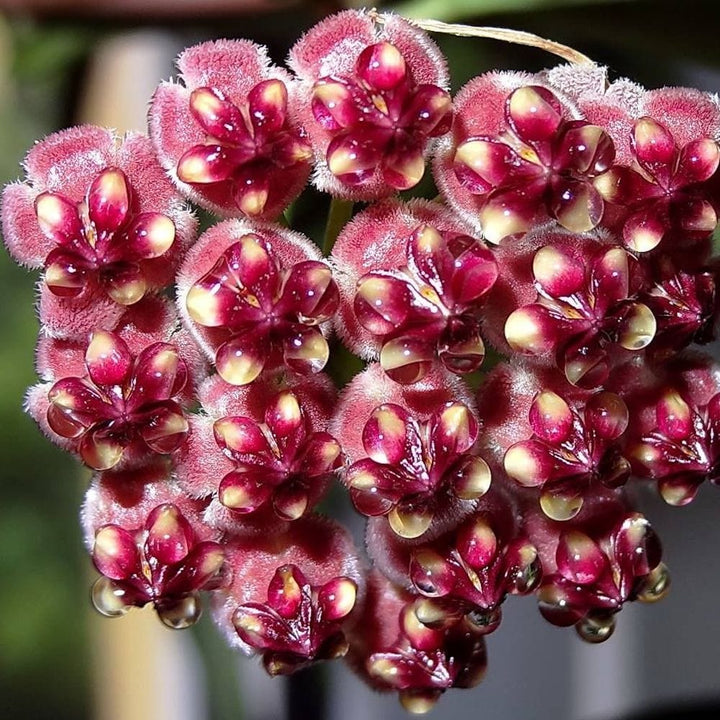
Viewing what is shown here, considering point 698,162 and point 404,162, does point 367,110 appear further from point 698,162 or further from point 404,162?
point 698,162

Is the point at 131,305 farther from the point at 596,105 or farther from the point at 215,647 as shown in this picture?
the point at 215,647

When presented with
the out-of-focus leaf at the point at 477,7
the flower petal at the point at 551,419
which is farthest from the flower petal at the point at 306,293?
the out-of-focus leaf at the point at 477,7

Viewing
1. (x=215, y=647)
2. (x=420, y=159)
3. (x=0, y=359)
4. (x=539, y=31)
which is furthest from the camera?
(x=0, y=359)

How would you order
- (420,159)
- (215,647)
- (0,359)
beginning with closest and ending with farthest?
(420,159)
(215,647)
(0,359)

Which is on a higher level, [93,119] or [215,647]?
[93,119]

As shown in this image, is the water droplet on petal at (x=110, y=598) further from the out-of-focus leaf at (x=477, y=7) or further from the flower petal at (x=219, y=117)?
the out-of-focus leaf at (x=477, y=7)

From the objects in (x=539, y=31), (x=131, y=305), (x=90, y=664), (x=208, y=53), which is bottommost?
(x=90, y=664)

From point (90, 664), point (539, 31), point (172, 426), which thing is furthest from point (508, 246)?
point (90, 664)
